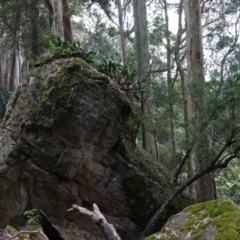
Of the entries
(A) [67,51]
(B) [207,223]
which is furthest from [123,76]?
(B) [207,223]

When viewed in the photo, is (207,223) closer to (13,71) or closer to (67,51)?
(67,51)

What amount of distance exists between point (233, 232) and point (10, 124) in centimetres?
628

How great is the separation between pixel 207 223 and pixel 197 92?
11.9 ft

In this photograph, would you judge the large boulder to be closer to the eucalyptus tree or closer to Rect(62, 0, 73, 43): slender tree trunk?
the eucalyptus tree

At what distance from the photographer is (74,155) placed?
816cm

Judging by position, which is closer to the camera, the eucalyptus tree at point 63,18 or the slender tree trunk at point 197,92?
the slender tree trunk at point 197,92

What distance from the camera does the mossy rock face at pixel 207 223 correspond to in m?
3.61

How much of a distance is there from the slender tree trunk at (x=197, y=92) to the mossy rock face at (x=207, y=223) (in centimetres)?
243

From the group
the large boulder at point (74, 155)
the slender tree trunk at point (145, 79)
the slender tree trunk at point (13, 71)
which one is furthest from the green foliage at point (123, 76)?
the slender tree trunk at point (13, 71)

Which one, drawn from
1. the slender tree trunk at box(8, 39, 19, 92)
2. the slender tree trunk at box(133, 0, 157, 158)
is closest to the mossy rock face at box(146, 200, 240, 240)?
the slender tree trunk at box(133, 0, 157, 158)

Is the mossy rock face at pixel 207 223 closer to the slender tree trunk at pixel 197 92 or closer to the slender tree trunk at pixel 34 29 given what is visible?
the slender tree trunk at pixel 197 92

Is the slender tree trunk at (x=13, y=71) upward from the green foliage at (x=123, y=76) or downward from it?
upward

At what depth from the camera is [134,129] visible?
9.05m

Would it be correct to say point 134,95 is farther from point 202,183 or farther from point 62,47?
point 202,183
